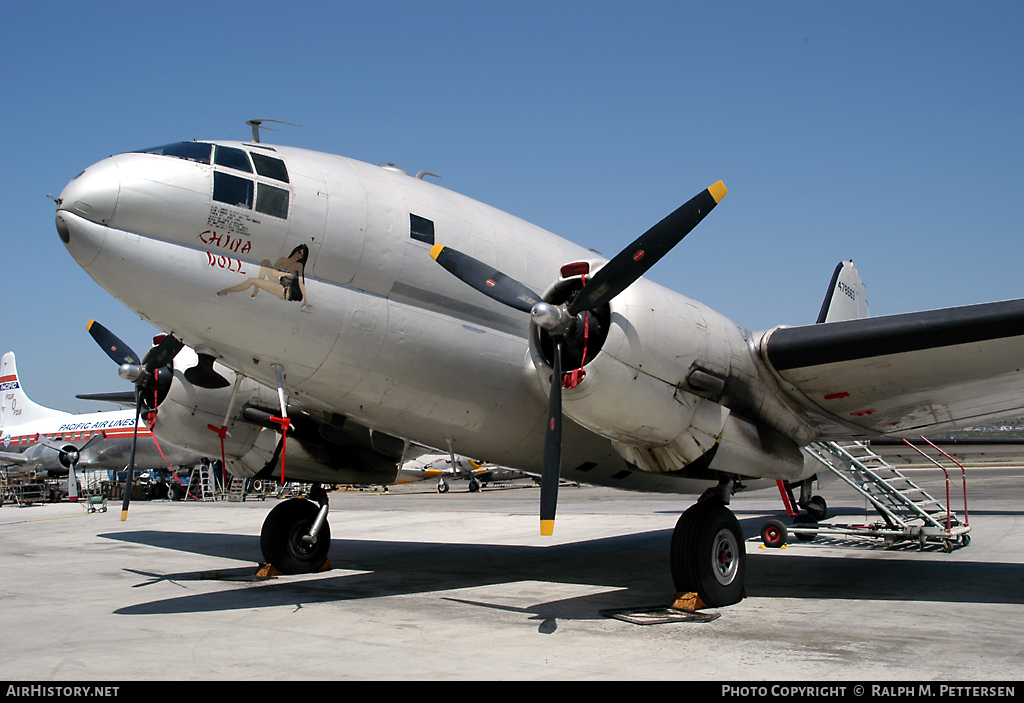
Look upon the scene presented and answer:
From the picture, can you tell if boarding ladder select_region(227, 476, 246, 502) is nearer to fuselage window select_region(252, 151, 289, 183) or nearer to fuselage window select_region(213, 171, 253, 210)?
fuselage window select_region(252, 151, 289, 183)

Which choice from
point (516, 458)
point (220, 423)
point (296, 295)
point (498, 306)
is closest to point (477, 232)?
point (498, 306)

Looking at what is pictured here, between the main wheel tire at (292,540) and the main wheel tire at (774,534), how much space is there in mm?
7788

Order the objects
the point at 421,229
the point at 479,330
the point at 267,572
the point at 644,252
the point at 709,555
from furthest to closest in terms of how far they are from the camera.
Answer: the point at 267,572, the point at 479,330, the point at 421,229, the point at 709,555, the point at 644,252

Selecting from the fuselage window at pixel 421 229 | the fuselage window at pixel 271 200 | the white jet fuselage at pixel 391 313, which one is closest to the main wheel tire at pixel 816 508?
the white jet fuselage at pixel 391 313

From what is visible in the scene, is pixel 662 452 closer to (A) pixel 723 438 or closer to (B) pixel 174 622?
(A) pixel 723 438

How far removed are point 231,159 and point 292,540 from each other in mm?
5828

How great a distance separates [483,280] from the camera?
789 centimetres

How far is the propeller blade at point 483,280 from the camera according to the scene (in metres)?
7.86

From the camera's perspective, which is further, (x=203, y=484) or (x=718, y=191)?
(x=203, y=484)

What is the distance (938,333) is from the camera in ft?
24.4

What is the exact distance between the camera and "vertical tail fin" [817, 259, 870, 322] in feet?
46.4

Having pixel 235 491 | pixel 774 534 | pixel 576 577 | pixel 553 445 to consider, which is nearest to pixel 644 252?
pixel 553 445

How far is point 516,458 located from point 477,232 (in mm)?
2989

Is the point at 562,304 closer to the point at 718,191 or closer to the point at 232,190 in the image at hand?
the point at 718,191
